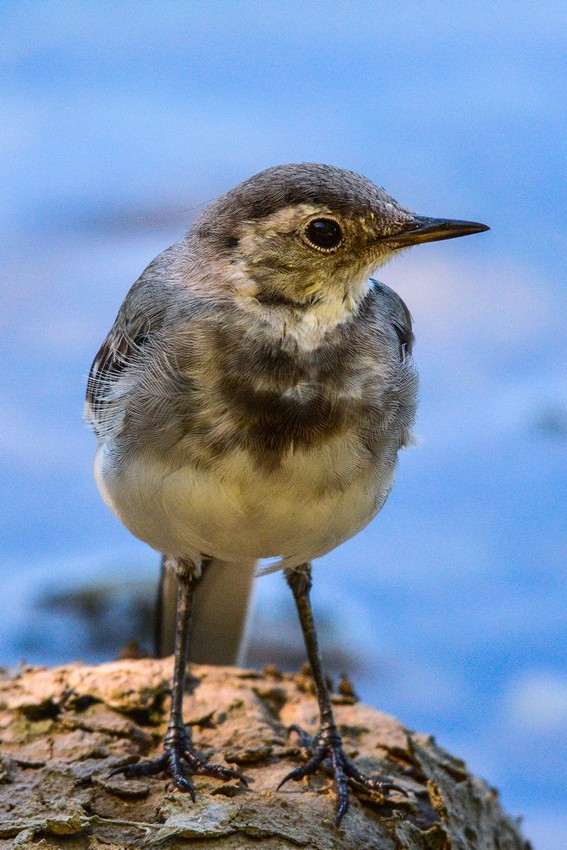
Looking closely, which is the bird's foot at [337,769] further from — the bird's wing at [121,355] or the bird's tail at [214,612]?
the bird's wing at [121,355]

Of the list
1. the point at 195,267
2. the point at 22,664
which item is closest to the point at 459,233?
the point at 195,267

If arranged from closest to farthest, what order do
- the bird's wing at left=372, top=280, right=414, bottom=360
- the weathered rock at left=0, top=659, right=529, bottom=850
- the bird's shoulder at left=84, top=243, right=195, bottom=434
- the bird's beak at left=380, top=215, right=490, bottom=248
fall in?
the weathered rock at left=0, top=659, right=529, bottom=850 → the bird's beak at left=380, top=215, right=490, bottom=248 → the bird's shoulder at left=84, top=243, right=195, bottom=434 → the bird's wing at left=372, top=280, right=414, bottom=360

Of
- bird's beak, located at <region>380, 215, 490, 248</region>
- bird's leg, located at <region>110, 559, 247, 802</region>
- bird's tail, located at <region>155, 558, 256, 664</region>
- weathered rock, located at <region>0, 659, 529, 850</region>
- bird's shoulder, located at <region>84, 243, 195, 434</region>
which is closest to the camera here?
weathered rock, located at <region>0, 659, 529, 850</region>

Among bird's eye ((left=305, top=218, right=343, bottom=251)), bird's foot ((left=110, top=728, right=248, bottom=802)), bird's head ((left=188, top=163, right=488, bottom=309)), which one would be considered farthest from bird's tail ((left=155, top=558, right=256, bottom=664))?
bird's eye ((left=305, top=218, right=343, bottom=251))

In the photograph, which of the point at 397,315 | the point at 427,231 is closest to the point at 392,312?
the point at 397,315

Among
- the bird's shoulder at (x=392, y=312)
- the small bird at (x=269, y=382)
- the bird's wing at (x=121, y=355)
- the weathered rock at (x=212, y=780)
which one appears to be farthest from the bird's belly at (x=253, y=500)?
the weathered rock at (x=212, y=780)

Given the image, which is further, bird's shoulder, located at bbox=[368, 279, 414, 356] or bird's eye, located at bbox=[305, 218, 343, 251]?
bird's shoulder, located at bbox=[368, 279, 414, 356]

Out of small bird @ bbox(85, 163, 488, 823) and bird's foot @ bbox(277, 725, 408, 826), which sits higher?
small bird @ bbox(85, 163, 488, 823)

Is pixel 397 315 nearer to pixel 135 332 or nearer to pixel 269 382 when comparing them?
pixel 269 382

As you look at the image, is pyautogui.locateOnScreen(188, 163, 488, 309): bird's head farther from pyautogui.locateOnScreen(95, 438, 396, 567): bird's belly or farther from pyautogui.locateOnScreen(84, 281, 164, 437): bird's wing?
pyautogui.locateOnScreen(95, 438, 396, 567): bird's belly

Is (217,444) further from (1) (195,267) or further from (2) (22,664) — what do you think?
(2) (22,664)
